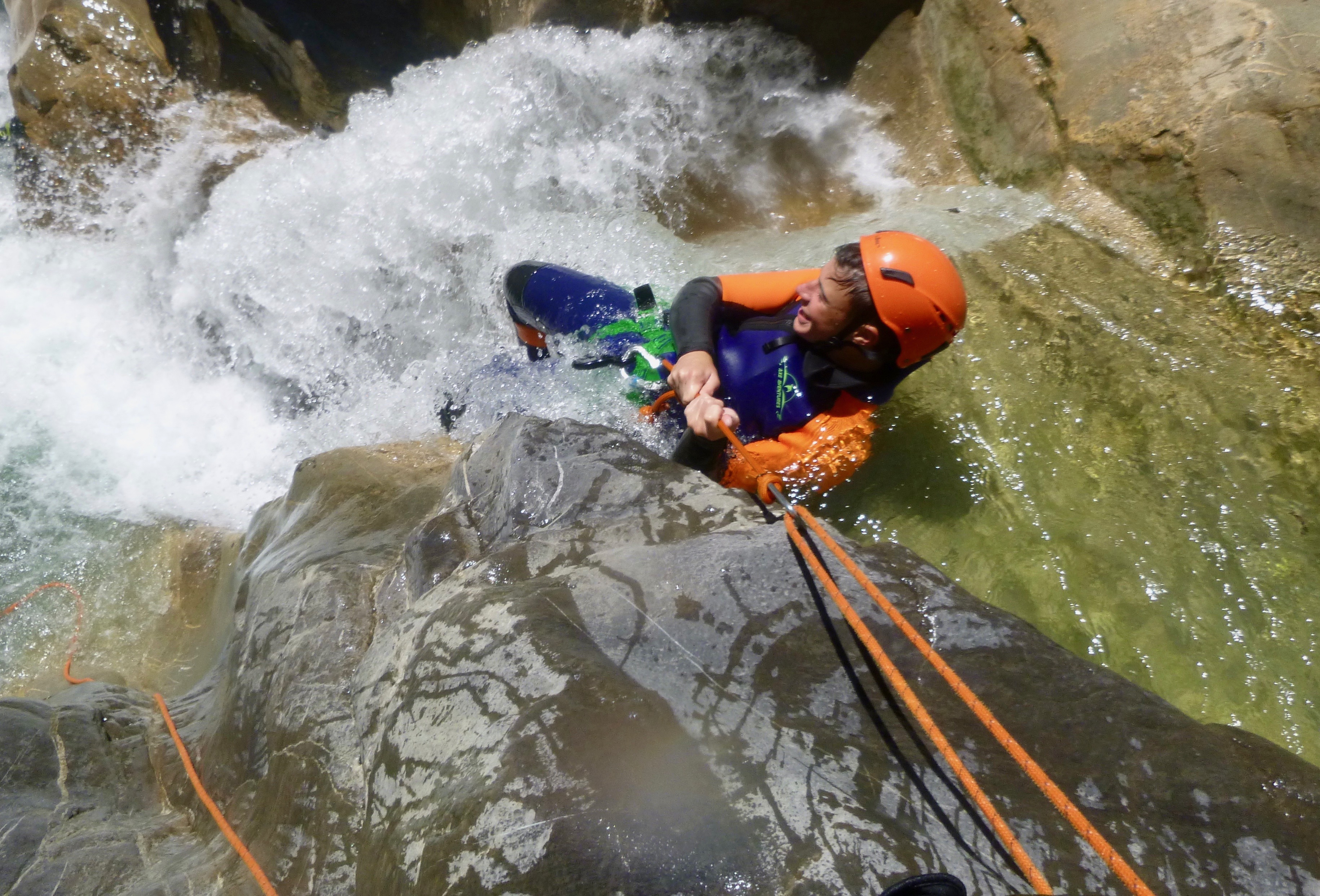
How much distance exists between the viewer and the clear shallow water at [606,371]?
2990mm

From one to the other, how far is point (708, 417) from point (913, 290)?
0.79 m

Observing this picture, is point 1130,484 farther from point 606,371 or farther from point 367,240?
point 367,240

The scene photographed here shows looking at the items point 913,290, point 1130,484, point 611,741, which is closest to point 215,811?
point 611,741

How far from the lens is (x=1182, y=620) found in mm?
2809

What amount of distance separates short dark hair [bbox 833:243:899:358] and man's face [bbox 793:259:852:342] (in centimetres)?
2

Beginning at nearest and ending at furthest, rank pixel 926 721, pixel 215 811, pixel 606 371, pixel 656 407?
1. pixel 926 721
2. pixel 215 811
3. pixel 656 407
4. pixel 606 371

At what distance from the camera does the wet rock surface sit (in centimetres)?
150

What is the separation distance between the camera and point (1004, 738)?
1377mm

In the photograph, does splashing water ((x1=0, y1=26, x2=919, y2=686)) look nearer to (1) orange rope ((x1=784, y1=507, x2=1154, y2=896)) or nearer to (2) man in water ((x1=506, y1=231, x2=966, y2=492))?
(2) man in water ((x1=506, y1=231, x2=966, y2=492))

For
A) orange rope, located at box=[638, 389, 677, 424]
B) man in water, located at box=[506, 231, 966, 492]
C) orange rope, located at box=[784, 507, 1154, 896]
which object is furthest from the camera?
orange rope, located at box=[638, 389, 677, 424]

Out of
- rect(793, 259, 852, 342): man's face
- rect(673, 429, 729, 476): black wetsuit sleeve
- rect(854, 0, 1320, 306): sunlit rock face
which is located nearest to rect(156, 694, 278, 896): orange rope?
rect(673, 429, 729, 476): black wetsuit sleeve

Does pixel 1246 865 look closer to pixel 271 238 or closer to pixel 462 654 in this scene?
pixel 462 654

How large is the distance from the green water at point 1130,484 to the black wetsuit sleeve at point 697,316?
2.69 feet

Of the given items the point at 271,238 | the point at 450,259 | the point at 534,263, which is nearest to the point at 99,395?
the point at 271,238
